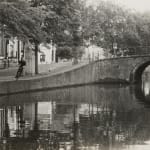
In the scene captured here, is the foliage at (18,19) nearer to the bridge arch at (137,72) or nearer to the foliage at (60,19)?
the foliage at (60,19)

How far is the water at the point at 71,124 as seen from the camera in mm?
13473

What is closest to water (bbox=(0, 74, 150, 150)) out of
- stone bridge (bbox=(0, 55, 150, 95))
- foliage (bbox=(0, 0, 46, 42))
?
foliage (bbox=(0, 0, 46, 42))

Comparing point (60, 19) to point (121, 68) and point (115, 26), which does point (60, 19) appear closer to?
point (121, 68)

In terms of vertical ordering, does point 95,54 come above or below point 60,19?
below

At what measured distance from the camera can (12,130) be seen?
51.7 feet

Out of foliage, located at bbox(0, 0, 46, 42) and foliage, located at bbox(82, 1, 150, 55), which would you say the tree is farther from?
foliage, located at bbox(82, 1, 150, 55)

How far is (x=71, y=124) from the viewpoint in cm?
1748

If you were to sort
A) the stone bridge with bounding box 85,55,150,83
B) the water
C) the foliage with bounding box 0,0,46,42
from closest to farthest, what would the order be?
the water → the foliage with bounding box 0,0,46,42 → the stone bridge with bounding box 85,55,150,83

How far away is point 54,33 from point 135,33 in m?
21.7

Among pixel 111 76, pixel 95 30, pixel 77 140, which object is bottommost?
pixel 77 140

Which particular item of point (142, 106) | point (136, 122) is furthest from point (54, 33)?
point (136, 122)

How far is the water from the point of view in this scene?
13473 millimetres

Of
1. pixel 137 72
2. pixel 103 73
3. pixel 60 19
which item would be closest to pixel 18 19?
pixel 60 19

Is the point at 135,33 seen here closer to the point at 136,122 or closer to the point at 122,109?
the point at 122,109
